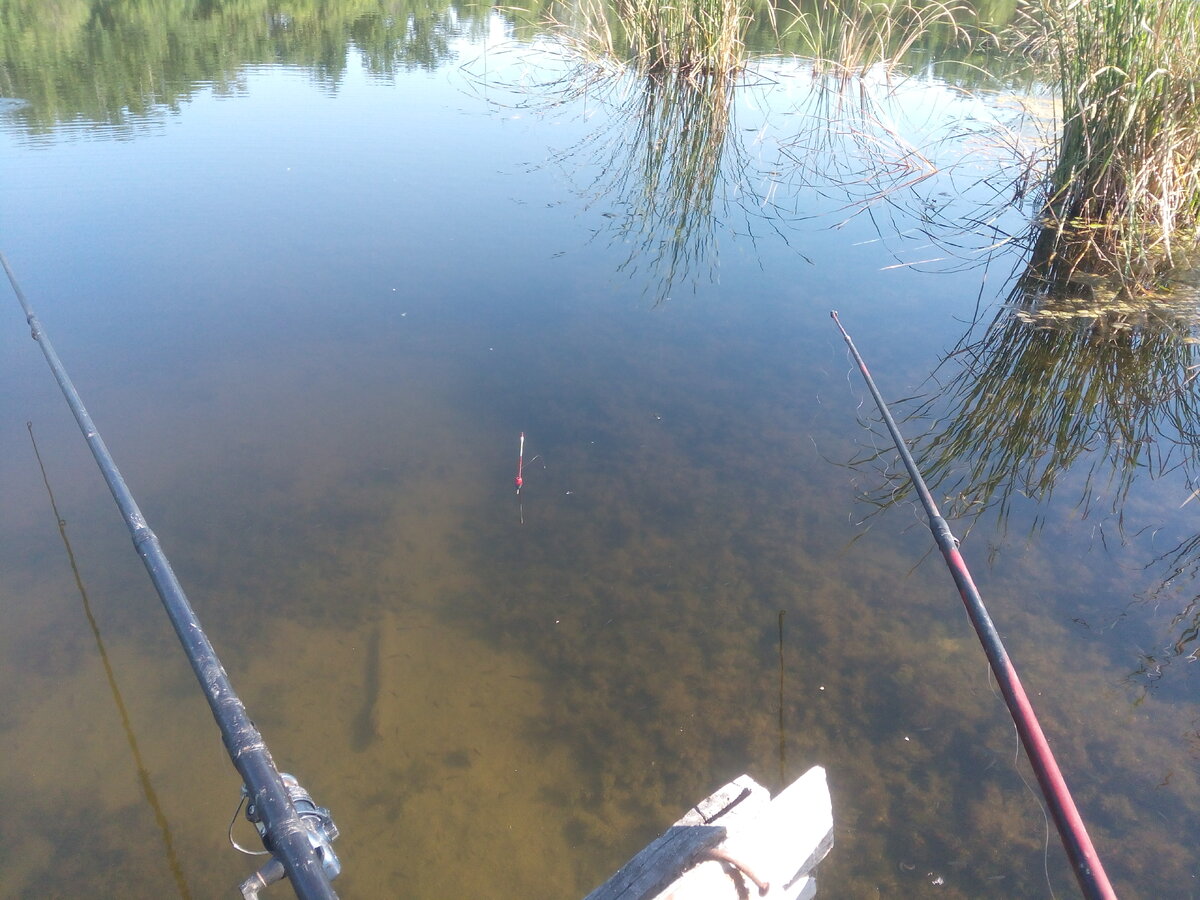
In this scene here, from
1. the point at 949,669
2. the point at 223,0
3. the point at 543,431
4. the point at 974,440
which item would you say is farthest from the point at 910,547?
the point at 223,0

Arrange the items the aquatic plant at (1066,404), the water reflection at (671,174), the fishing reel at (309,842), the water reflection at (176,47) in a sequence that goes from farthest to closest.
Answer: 1. the water reflection at (176,47)
2. the water reflection at (671,174)
3. the aquatic plant at (1066,404)
4. the fishing reel at (309,842)

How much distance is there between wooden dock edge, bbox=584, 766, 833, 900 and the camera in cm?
113

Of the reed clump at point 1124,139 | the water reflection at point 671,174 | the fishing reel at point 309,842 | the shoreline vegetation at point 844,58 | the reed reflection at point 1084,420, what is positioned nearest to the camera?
the fishing reel at point 309,842

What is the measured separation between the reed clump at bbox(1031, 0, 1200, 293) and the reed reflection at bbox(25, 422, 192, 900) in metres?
4.29

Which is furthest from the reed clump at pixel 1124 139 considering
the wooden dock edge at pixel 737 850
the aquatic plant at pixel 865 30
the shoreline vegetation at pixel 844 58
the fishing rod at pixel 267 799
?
the fishing rod at pixel 267 799

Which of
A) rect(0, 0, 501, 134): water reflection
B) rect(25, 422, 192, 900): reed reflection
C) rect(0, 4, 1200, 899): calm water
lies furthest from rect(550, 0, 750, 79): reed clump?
rect(25, 422, 192, 900): reed reflection

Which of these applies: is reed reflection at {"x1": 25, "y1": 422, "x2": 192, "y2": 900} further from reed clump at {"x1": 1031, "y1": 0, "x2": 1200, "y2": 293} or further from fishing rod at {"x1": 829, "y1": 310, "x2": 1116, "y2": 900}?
reed clump at {"x1": 1031, "y1": 0, "x2": 1200, "y2": 293}

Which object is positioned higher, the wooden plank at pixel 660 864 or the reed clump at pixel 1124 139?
the reed clump at pixel 1124 139

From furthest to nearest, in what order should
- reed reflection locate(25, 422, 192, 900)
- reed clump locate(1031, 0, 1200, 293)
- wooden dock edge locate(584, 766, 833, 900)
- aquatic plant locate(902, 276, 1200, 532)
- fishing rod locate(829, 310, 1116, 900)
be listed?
reed clump locate(1031, 0, 1200, 293) < aquatic plant locate(902, 276, 1200, 532) < reed reflection locate(25, 422, 192, 900) < wooden dock edge locate(584, 766, 833, 900) < fishing rod locate(829, 310, 1116, 900)

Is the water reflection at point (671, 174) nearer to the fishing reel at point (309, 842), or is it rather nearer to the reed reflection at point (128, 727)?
the reed reflection at point (128, 727)

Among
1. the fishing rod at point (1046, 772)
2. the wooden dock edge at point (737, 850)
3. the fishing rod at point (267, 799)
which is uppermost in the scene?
the fishing rod at point (1046, 772)

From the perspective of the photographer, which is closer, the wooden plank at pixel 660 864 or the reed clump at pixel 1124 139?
the wooden plank at pixel 660 864

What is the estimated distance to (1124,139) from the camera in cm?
399

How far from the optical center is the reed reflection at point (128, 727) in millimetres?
1750
